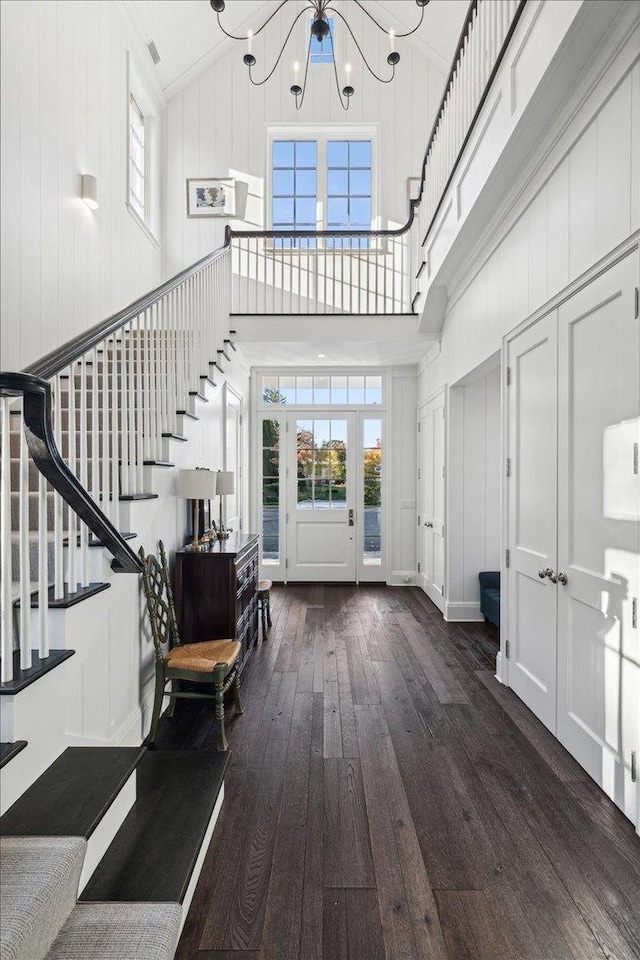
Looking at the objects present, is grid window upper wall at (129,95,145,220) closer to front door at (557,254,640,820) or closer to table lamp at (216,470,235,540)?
table lamp at (216,470,235,540)

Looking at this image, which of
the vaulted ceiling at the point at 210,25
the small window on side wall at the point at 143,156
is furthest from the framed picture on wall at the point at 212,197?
the vaulted ceiling at the point at 210,25

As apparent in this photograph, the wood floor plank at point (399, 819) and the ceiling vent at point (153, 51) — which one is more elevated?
the ceiling vent at point (153, 51)

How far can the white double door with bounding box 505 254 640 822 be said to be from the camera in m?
1.93

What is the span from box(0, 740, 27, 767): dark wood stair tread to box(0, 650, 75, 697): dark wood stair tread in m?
0.15

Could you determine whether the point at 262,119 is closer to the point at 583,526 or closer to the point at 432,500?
the point at 432,500

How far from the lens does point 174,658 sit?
8.74 ft

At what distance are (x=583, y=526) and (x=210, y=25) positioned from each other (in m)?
7.03

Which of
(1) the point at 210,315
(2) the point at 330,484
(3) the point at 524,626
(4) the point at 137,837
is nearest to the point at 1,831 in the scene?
(4) the point at 137,837

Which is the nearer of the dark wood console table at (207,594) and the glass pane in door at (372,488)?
the dark wood console table at (207,594)

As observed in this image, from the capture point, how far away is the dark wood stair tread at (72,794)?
1403 millimetres

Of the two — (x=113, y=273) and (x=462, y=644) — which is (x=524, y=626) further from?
(x=113, y=273)

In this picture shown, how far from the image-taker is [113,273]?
4746mm

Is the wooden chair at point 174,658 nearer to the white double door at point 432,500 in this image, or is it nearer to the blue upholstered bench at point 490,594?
the blue upholstered bench at point 490,594

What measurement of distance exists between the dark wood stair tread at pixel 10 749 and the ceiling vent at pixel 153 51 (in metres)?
6.85
